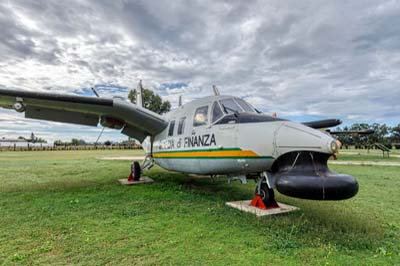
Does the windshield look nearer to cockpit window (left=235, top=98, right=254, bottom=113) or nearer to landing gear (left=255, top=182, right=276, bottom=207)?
cockpit window (left=235, top=98, right=254, bottom=113)

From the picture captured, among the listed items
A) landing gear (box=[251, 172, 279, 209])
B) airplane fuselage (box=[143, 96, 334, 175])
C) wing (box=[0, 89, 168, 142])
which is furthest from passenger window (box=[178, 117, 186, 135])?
landing gear (box=[251, 172, 279, 209])

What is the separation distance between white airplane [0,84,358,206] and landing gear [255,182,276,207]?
2cm

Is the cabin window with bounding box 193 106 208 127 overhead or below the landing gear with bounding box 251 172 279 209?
overhead

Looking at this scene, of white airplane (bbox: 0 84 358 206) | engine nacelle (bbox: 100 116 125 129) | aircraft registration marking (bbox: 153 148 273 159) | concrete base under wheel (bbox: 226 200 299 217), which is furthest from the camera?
engine nacelle (bbox: 100 116 125 129)

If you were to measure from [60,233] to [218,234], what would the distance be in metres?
2.60

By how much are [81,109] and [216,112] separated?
470cm

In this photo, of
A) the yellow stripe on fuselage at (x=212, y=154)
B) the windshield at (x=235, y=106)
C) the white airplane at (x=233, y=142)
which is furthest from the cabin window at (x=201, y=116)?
the yellow stripe on fuselage at (x=212, y=154)

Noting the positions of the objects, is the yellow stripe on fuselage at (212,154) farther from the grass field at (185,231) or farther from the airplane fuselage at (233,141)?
the grass field at (185,231)

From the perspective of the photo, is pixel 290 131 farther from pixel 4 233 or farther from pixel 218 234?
pixel 4 233

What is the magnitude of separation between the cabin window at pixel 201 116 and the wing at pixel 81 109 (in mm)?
2209

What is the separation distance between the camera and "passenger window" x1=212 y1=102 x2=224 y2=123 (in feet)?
18.3

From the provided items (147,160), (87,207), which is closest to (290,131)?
(87,207)

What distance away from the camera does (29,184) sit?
8.47m

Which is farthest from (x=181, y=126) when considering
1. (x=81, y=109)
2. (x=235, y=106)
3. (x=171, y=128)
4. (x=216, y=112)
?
(x=81, y=109)
